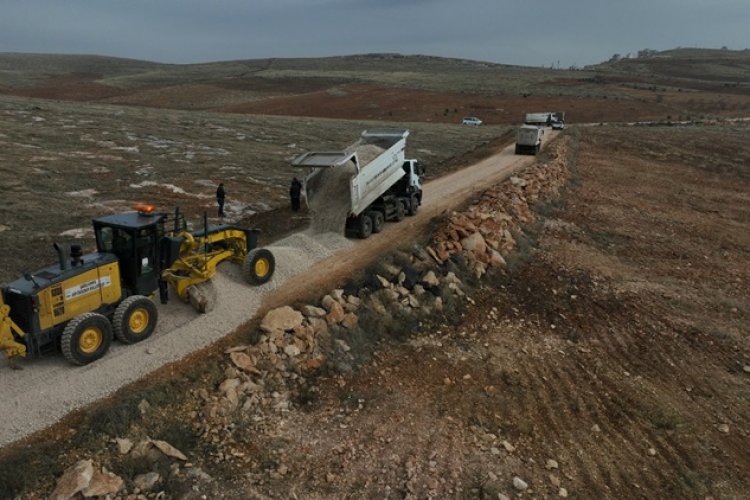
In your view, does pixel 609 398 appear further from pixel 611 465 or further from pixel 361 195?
pixel 361 195

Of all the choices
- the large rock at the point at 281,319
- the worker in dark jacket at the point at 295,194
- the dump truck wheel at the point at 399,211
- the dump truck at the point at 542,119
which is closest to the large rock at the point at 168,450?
the large rock at the point at 281,319

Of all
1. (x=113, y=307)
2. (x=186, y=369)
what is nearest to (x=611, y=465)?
(x=186, y=369)

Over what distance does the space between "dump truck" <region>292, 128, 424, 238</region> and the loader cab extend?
6533mm

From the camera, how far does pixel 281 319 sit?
11.2 metres

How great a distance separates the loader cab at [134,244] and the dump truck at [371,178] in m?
6.53

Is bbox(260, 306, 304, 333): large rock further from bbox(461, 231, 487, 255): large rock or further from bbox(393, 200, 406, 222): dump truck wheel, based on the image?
bbox(393, 200, 406, 222): dump truck wheel

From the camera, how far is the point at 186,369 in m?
9.67

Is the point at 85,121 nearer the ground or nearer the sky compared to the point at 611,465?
nearer the sky

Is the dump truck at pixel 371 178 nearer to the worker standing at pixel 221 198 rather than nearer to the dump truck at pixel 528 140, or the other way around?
the worker standing at pixel 221 198

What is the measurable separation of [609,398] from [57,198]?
21810mm

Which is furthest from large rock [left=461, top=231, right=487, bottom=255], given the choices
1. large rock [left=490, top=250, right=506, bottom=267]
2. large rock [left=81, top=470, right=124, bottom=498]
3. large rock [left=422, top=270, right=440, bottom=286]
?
large rock [left=81, top=470, right=124, bottom=498]

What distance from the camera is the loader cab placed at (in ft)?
34.2

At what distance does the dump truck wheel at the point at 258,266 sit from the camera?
12.8 meters

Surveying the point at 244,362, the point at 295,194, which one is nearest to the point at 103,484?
the point at 244,362
